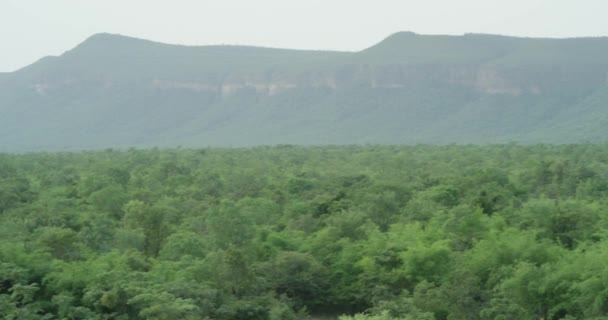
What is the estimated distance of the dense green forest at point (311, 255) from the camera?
23812 millimetres

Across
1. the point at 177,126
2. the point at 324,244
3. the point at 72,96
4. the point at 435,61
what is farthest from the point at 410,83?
the point at 324,244

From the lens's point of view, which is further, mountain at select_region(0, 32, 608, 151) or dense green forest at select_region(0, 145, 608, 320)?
mountain at select_region(0, 32, 608, 151)

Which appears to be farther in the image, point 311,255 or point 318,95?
point 318,95

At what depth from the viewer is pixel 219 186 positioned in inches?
2066

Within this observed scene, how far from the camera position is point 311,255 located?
30.4 m

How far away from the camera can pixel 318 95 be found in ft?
525

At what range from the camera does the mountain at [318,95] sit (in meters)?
140

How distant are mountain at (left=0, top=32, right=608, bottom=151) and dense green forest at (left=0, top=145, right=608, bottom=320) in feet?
286

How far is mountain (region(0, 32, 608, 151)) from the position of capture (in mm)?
139625

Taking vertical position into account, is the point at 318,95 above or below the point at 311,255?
above

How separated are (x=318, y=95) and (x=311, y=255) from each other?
130515 mm

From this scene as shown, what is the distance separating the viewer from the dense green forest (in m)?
23.8

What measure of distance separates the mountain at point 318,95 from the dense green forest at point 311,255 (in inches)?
3426

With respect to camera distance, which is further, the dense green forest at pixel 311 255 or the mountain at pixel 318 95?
the mountain at pixel 318 95
